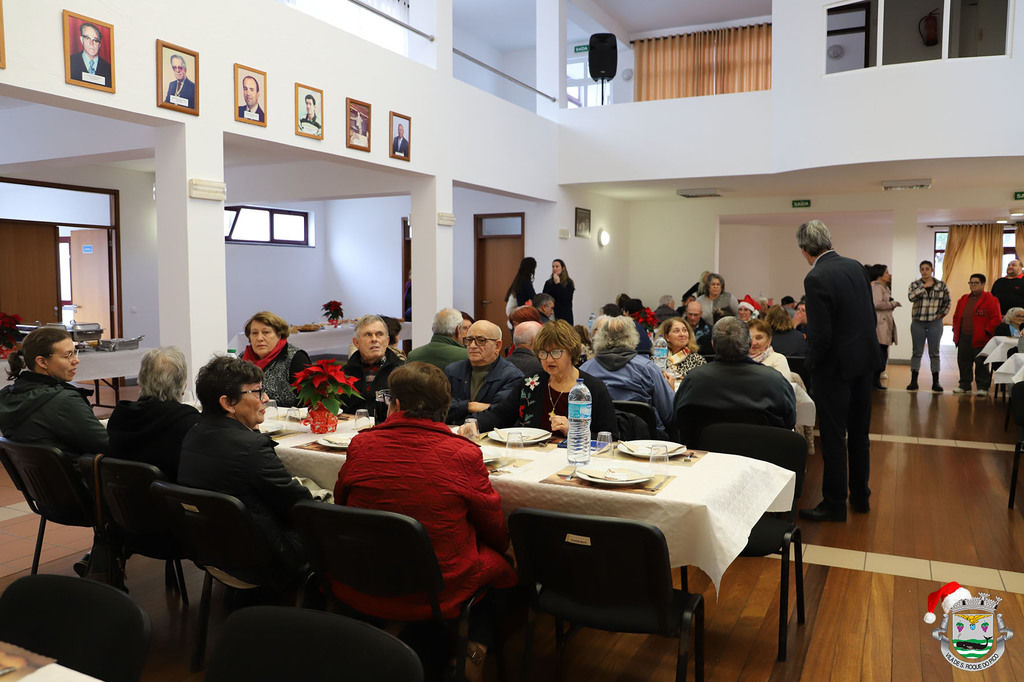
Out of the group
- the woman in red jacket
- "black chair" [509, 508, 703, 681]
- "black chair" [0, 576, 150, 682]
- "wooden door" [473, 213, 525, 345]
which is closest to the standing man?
the woman in red jacket

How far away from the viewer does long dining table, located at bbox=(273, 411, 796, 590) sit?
2.49m

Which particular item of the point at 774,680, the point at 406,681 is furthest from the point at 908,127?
the point at 406,681

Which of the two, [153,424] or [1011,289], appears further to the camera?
[1011,289]

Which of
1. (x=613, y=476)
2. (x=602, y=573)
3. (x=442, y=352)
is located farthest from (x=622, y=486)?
(x=442, y=352)

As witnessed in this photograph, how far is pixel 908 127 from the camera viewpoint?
A: 8320 mm

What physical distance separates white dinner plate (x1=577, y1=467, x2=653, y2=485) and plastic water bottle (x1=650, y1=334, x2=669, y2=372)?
2.58 m

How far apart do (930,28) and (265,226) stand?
10.3 metres

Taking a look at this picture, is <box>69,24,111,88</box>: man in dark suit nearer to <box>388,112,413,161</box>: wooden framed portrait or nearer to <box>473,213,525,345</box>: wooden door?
<box>388,112,413,161</box>: wooden framed portrait

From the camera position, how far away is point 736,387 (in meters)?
3.85

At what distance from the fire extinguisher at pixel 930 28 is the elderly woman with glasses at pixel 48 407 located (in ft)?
29.1

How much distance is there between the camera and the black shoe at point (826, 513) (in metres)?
4.53

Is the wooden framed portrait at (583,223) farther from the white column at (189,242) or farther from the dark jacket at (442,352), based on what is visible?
the dark jacket at (442,352)

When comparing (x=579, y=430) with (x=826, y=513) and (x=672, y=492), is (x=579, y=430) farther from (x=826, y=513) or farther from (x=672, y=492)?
(x=826, y=513)

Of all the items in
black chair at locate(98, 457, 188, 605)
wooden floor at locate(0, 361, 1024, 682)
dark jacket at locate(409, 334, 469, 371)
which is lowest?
wooden floor at locate(0, 361, 1024, 682)
